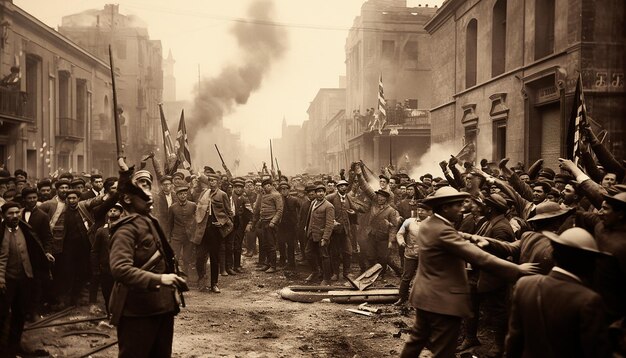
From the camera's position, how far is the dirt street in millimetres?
6887

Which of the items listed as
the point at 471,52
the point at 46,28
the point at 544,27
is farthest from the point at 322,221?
the point at 46,28

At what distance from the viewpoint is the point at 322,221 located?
1133 cm

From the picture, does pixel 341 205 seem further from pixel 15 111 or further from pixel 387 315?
pixel 15 111

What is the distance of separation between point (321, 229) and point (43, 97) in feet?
67.1

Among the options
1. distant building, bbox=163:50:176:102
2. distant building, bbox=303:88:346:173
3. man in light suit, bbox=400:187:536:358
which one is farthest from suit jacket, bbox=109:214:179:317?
distant building, bbox=163:50:176:102

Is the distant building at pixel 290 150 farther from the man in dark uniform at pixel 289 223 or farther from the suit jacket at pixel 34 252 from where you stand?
the suit jacket at pixel 34 252

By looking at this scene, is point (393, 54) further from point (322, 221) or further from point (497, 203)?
point (497, 203)

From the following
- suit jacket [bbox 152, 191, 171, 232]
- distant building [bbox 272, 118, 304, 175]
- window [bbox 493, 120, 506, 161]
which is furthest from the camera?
distant building [bbox 272, 118, 304, 175]

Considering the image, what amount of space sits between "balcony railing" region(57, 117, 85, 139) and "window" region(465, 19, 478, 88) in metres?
20.3

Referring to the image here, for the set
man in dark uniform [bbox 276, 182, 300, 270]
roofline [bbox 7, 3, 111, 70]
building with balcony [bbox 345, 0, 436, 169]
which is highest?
building with balcony [bbox 345, 0, 436, 169]

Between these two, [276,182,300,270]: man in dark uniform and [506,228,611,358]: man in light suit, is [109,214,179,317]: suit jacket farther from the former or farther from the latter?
[276,182,300,270]: man in dark uniform

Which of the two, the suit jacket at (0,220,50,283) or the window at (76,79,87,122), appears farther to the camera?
the window at (76,79,87,122)

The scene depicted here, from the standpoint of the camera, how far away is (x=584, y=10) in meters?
13.0

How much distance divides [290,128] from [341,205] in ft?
339
